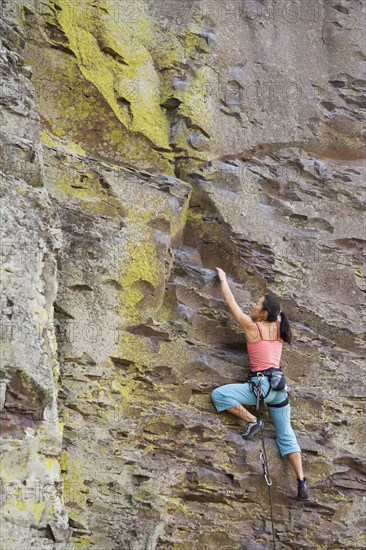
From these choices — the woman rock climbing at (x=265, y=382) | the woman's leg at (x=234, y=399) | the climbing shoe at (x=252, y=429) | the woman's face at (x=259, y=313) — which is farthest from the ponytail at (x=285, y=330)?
the climbing shoe at (x=252, y=429)

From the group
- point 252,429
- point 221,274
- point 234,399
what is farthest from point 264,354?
point 221,274

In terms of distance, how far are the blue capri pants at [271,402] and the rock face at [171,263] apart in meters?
0.17

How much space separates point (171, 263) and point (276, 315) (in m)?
1.34

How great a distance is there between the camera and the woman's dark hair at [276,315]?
8664mm

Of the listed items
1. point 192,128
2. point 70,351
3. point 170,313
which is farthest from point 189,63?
point 70,351

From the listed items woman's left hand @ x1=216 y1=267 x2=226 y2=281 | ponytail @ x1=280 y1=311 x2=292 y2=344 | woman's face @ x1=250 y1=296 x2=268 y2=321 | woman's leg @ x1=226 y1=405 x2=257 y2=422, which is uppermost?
woman's left hand @ x1=216 y1=267 x2=226 y2=281

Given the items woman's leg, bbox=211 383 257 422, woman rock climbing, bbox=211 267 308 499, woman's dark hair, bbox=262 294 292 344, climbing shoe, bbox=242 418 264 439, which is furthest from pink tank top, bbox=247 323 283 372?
climbing shoe, bbox=242 418 264 439

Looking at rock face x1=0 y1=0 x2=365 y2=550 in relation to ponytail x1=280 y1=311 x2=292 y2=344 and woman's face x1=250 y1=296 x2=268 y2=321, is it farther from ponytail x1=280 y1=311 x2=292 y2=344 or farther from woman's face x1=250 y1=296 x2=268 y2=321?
ponytail x1=280 y1=311 x2=292 y2=344

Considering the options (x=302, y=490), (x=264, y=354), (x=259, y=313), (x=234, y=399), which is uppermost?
(x=259, y=313)

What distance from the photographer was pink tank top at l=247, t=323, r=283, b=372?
859 centimetres

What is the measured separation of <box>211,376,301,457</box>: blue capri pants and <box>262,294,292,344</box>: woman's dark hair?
1.88 feet

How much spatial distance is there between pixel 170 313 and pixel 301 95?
4084 millimetres

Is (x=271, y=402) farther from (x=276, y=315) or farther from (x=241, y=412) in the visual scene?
(x=276, y=315)

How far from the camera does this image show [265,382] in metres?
Result: 8.41
